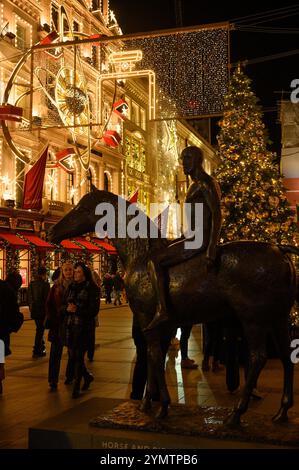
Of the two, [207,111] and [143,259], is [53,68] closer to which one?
[207,111]

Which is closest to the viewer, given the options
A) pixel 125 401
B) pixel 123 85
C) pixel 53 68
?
pixel 125 401

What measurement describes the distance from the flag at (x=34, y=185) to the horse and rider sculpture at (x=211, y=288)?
18389mm

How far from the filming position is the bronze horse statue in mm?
5059

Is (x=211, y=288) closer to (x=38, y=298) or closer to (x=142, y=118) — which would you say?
(x=38, y=298)

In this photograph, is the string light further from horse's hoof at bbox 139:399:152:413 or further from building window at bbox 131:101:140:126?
building window at bbox 131:101:140:126

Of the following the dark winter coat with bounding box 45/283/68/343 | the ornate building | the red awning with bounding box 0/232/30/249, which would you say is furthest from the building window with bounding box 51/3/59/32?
the dark winter coat with bounding box 45/283/68/343

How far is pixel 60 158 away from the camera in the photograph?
90.1ft

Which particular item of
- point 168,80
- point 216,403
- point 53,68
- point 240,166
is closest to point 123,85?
point 53,68

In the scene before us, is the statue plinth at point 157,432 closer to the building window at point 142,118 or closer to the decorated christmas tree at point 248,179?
the decorated christmas tree at point 248,179

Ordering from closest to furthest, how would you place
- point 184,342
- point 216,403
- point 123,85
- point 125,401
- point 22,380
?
point 125,401
point 216,403
point 22,380
point 184,342
point 123,85

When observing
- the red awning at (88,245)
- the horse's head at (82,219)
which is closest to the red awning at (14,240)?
the red awning at (88,245)

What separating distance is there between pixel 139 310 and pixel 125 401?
3.94 feet

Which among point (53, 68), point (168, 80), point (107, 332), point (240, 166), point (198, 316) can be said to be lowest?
point (107, 332)

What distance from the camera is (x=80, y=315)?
8.58 meters
